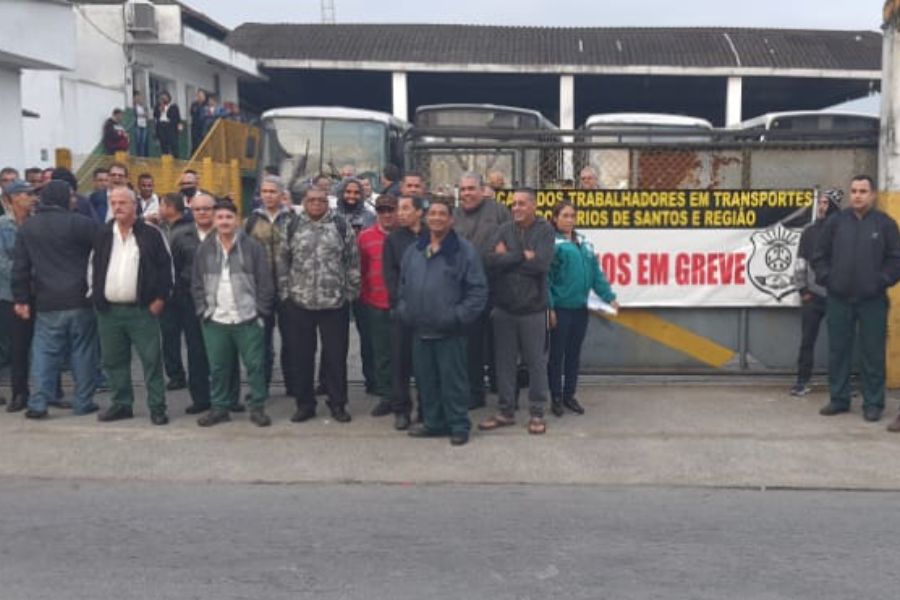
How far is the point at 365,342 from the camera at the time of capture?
8.62 m

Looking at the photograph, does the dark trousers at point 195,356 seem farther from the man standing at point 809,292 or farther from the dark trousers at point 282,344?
the man standing at point 809,292

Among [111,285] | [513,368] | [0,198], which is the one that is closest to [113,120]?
[0,198]

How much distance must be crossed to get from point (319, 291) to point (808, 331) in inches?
164

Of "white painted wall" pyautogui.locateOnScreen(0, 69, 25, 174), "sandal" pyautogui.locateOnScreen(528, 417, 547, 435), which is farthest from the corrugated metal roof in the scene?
"sandal" pyautogui.locateOnScreen(528, 417, 547, 435)

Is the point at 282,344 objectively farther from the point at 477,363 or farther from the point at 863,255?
the point at 863,255

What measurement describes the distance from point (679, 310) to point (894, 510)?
3478 mm

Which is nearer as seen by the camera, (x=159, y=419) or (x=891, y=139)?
(x=159, y=419)

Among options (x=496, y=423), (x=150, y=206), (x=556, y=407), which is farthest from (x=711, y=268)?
(x=150, y=206)

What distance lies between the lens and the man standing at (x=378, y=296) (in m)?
8.09

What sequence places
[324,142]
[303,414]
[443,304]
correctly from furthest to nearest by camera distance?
[324,142]
[303,414]
[443,304]

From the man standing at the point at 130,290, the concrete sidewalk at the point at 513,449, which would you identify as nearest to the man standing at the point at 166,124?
the concrete sidewalk at the point at 513,449

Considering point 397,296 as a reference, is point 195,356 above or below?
below

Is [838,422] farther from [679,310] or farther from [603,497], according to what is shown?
[603,497]

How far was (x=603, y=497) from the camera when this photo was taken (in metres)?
6.17
